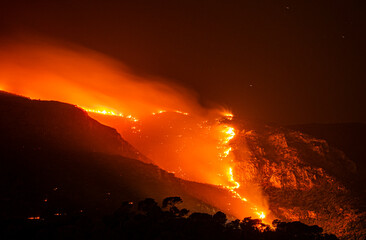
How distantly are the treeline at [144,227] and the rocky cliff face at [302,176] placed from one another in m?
29.6

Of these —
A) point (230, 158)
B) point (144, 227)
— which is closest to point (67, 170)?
point (144, 227)

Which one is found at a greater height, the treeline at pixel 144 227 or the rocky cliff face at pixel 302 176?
the rocky cliff face at pixel 302 176

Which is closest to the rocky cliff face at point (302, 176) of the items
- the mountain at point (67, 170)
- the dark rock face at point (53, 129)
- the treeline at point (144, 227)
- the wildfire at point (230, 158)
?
the wildfire at point (230, 158)

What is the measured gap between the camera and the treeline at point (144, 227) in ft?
114

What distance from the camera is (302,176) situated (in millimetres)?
97812

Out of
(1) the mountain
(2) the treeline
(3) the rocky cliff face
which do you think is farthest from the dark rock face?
(3) the rocky cliff face

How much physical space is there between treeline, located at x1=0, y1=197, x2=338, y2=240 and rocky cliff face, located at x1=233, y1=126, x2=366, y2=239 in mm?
29640

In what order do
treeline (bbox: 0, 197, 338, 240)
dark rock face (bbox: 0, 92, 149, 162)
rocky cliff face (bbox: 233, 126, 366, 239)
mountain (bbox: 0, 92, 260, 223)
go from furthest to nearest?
rocky cliff face (bbox: 233, 126, 366, 239), dark rock face (bbox: 0, 92, 149, 162), mountain (bbox: 0, 92, 260, 223), treeline (bbox: 0, 197, 338, 240)

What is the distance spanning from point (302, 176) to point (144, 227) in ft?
235

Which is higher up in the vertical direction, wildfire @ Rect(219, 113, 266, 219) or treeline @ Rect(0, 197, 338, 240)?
wildfire @ Rect(219, 113, 266, 219)

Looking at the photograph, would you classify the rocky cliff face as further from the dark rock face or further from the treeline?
the dark rock face

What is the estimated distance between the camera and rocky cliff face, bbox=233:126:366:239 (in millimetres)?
81062

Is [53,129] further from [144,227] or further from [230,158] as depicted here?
[230,158]

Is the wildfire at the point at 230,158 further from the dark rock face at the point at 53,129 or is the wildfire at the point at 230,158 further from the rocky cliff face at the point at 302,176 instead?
the dark rock face at the point at 53,129
